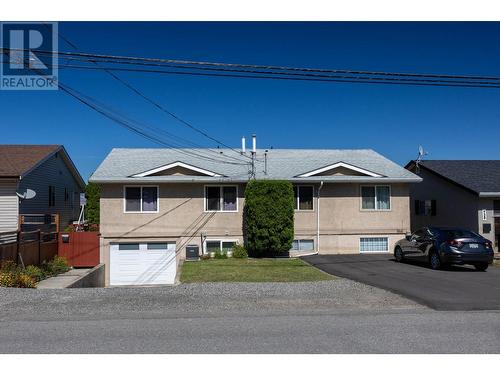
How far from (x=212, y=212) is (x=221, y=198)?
0.74 meters

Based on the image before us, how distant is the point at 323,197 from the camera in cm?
2244

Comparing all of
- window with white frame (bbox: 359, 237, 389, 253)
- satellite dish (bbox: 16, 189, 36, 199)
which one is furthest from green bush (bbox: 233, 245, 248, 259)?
satellite dish (bbox: 16, 189, 36, 199)

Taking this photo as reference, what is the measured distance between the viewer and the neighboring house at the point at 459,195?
883 inches

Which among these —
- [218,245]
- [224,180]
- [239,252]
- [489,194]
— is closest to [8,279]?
[239,252]

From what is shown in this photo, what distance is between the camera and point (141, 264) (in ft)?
71.6

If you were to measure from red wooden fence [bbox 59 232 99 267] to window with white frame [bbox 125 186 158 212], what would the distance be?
2.14 m

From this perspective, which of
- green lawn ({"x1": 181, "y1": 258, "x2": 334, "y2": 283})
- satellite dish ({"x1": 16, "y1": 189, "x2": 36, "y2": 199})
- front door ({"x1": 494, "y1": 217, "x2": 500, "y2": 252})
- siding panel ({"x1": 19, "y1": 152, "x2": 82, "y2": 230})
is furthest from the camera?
siding panel ({"x1": 19, "y1": 152, "x2": 82, "y2": 230})

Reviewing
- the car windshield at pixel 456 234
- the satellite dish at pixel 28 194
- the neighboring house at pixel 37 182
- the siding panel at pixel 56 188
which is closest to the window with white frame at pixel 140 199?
the neighboring house at pixel 37 182

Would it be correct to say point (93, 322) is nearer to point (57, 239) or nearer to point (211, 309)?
point (211, 309)

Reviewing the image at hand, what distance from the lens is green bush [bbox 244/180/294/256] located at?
2048 cm

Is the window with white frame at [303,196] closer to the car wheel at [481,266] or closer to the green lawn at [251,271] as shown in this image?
the green lawn at [251,271]

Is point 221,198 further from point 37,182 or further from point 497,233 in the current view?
point 497,233

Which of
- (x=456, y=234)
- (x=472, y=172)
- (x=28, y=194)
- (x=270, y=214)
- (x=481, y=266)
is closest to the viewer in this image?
(x=481, y=266)

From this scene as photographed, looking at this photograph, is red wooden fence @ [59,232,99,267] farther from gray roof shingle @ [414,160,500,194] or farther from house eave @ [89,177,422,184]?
gray roof shingle @ [414,160,500,194]
